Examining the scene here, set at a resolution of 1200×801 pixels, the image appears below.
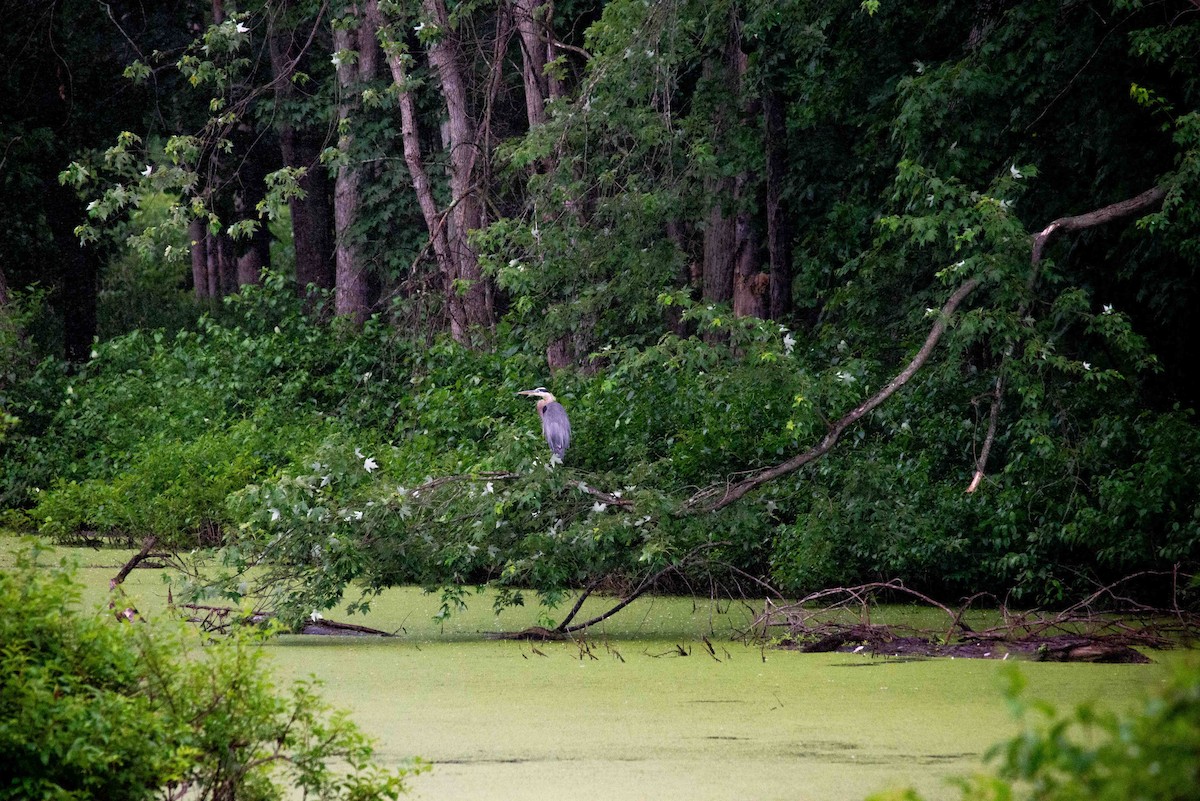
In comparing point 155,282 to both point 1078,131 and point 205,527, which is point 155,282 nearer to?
point 205,527

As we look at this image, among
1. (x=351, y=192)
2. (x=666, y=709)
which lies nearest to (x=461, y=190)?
(x=351, y=192)

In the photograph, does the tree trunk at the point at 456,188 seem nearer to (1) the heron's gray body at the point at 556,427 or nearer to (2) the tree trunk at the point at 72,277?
(1) the heron's gray body at the point at 556,427

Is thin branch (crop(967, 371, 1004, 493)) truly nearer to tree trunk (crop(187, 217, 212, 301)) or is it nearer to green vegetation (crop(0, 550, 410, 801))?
green vegetation (crop(0, 550, 410, 801))

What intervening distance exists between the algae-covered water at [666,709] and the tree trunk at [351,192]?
30.3 ft

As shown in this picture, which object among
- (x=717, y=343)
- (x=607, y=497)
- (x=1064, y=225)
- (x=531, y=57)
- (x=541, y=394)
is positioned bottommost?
(x=607, y=497)

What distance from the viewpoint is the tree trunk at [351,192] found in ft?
55.3

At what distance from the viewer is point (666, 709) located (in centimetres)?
591

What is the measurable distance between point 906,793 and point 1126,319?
6.63 m

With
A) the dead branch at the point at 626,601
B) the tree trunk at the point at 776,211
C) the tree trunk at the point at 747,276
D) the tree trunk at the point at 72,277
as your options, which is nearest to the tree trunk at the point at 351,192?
the tree trunk at the point at 72,277

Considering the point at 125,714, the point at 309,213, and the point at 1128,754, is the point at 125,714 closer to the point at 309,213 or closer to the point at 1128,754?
the point at 1128,754

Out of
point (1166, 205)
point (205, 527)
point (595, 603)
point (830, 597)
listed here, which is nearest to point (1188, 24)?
point (1166, 205)

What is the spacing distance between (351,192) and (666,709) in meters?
13.1

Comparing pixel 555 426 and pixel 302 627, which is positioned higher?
pixel 555 426

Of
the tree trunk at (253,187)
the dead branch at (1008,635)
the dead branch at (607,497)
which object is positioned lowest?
the dead branch at (1008,635)
